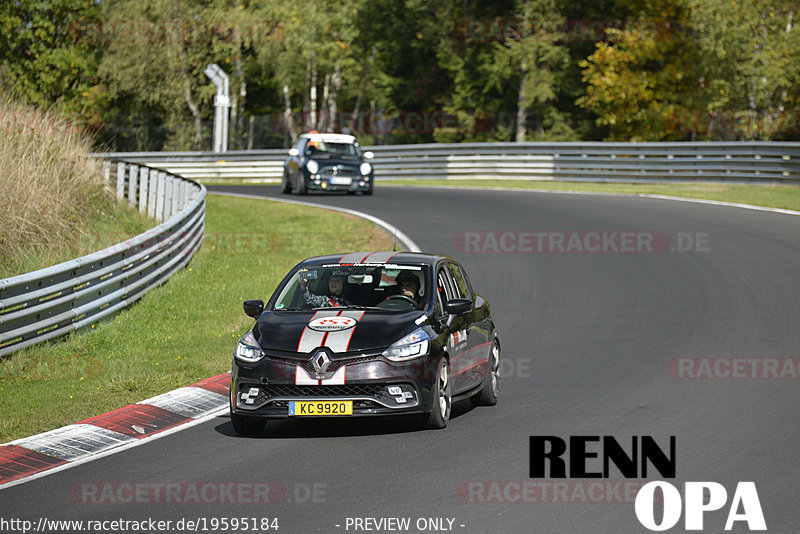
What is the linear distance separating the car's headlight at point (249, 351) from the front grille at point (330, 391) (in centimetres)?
37

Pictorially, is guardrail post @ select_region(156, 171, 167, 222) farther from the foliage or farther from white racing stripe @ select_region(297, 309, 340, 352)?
the foliage

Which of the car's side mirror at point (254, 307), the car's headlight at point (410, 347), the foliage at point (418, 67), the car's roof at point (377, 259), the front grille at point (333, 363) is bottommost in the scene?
the front grille at point (333, 363)

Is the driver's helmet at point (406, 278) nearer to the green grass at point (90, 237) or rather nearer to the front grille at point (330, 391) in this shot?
the front grille at point (330, 391)

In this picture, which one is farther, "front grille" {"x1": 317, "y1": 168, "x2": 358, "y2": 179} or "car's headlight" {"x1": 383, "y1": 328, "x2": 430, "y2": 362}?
"front grille" {"x1": 317, "y1": 168, "x2": 358, "y2": 179}

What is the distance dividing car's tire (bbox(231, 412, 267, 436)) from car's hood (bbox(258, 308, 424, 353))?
1.94ft

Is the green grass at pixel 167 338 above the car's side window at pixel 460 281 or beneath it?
beneath

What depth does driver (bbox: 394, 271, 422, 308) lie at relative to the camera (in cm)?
1062

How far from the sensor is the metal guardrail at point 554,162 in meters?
32.0

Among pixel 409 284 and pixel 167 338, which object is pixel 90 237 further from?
pixel 409 284

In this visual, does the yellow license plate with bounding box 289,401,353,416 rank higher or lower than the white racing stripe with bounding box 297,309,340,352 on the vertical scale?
lower

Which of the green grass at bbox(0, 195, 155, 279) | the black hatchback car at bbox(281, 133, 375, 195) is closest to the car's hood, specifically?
the green grass at bbox(0, 195, 155, 279)

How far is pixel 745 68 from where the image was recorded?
Answer: 48875 millimetres

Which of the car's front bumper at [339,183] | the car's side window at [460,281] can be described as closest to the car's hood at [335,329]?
the car's side window at [460,281]

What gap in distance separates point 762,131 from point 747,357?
36990mm
